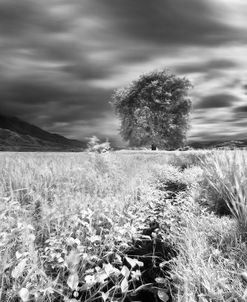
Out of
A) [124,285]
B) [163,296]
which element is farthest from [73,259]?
[163,296]

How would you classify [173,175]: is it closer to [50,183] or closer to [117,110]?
[50,183]

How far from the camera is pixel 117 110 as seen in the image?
4228 centimetres

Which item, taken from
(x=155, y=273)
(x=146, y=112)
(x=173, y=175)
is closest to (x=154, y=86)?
(x=146, y=112)

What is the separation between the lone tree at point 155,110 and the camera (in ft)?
130

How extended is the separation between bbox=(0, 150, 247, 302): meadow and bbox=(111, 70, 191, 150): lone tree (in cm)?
3113

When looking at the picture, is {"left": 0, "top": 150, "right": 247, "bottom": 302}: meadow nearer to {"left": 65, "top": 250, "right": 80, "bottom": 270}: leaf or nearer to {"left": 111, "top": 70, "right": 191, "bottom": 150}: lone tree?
{"left": 65, "top": 250, "right": 80, "bottom": 270}: leaf

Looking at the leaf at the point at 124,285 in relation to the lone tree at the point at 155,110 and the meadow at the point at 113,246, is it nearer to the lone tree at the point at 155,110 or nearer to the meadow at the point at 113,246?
the meadow at the point at 113,246

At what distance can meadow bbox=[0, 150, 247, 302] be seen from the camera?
129 inches

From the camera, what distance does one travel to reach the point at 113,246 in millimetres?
4340

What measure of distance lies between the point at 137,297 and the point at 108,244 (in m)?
0.71

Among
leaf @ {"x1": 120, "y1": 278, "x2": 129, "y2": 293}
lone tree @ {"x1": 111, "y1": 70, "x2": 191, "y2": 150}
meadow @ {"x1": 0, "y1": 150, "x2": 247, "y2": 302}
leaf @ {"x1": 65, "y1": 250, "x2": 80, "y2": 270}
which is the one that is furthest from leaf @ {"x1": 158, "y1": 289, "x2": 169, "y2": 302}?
lone tree @ {"x1": 111, "y1": 70, "x2": 191, "y2": 150}

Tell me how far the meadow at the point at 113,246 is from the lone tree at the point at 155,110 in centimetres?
3113

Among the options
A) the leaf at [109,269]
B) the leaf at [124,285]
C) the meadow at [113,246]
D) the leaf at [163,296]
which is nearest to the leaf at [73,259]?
the meadow at [113,246]

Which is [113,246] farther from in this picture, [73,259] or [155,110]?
[155,110]
